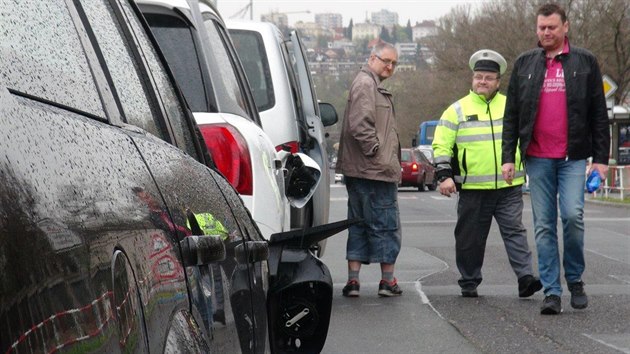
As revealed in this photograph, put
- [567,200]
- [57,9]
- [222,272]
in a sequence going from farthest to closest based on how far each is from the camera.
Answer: [567,200], [222,272], [57,9]

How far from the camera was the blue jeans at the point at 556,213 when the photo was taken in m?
8.62

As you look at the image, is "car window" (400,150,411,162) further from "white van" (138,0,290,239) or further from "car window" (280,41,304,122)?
"white van" (138,0,290,239)

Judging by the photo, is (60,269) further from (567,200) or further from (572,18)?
(572,18)

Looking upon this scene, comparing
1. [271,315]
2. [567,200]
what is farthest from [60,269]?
[567,200]

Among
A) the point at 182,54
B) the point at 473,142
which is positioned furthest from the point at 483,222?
the point at 182,54

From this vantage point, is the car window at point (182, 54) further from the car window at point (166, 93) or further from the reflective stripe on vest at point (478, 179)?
the reflective stripe on vest at point (478, 179)

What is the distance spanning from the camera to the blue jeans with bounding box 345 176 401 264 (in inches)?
385

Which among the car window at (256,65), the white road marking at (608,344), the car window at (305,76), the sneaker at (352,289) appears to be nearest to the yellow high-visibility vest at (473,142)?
the sneaker at (352,289)

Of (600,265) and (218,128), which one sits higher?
(218,128)

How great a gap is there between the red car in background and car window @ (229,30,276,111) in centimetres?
3353

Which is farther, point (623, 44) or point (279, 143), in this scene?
point (623, 44)

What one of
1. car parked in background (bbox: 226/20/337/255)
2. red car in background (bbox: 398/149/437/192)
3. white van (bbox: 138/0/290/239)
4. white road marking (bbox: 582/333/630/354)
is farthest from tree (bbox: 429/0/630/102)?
white van (bbox: 138/0/290/239)

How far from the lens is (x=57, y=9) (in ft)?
7.08

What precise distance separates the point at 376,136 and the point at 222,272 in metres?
6.99
